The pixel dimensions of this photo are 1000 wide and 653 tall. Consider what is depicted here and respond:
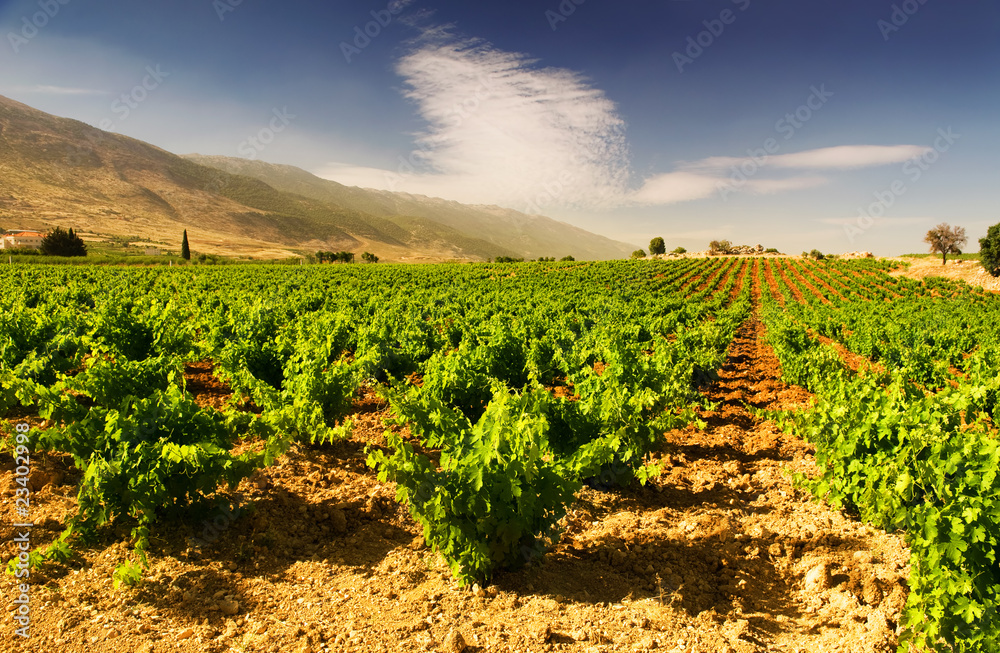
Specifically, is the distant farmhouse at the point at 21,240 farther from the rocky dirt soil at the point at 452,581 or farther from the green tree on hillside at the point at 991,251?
the green tree on hillside at the point at 991,251

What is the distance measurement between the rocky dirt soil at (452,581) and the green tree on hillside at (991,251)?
234ft

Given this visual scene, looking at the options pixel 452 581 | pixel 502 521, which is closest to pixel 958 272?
pixel 502 521

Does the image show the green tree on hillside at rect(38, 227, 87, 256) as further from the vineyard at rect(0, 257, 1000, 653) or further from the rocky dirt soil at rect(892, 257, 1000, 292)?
the rocky dirt soil at rect(892, 257, 1000, 292)

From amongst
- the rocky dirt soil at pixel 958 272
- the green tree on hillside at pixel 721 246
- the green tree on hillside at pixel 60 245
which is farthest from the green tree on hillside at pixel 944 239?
the green tree on hillside at pixel 60 245

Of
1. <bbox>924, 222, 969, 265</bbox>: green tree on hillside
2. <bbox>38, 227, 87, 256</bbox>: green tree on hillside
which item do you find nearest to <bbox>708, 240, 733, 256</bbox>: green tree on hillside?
<bbox>924, 222, 969, 265</bbox>: green tree on hillside

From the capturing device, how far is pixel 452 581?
4.48 metres

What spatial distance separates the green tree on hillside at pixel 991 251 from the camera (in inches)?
2135

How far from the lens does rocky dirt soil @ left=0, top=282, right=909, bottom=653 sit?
3.72 metres

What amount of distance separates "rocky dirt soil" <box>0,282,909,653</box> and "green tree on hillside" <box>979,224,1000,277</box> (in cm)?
7124

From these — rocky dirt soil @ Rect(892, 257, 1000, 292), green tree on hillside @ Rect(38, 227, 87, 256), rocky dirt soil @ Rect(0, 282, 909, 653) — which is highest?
rocky dirt soil @ Rect(892, 257, 1000, 292)

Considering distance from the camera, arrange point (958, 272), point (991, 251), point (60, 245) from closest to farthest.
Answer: point (991, 251) → point (958, 272) → point (60, 245)

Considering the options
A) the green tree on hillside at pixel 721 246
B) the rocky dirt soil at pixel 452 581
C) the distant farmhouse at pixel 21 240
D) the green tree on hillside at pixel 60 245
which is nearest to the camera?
the rocky dirt soil at pixel 452 581

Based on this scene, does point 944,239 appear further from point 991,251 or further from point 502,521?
point 502,521

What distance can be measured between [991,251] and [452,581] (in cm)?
7652
